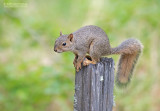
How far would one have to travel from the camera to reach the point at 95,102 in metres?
1.77

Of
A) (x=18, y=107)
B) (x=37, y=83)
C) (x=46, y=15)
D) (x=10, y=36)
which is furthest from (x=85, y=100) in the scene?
(x=46, y=15)

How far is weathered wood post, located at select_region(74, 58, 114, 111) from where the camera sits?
1755 millimetres

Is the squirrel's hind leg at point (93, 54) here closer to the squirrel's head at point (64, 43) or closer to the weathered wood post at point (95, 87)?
the squirrel's head at point (64, 43)

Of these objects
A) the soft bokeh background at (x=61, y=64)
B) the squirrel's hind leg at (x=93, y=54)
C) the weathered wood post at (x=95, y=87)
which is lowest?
the weathered wood post at (x=95, y=87)

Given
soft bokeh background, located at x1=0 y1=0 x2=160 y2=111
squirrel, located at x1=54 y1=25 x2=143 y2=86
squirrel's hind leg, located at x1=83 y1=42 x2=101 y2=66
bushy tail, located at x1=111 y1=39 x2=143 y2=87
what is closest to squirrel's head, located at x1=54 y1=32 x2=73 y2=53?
squirrel, located at x1=54 y1=25 x2=143 y2=86

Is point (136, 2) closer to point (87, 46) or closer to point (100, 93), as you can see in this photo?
point (87, 46)

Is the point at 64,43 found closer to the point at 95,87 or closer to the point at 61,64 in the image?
the point at 95,87

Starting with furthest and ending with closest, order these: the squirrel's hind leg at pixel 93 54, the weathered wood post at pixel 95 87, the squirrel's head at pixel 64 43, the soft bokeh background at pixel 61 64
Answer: the soft bokeh background at pixel 61 64, the squirrel's head at pixel 64 43, the squirrel's hind leg at pixel 93 54, the weathered wood post at pixel 95 87

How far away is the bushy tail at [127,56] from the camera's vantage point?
2.30 metres

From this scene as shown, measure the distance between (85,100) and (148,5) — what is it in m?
2.77

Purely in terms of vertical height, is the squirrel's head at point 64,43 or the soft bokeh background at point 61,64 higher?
the soft bokeh background at point 61,64

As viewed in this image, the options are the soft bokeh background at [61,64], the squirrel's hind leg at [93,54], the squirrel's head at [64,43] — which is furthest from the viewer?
the soft bokeh background at [61,64]

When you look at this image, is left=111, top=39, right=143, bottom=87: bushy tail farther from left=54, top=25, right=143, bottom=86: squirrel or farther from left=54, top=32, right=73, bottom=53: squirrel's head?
left=54, top=32, right=73, bottom=53: squirrel's head

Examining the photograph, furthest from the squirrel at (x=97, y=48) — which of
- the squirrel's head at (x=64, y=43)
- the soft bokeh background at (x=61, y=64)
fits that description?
the soft bokeh background at (x=61, y=64)
